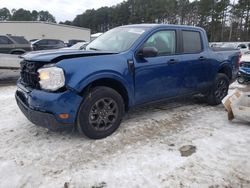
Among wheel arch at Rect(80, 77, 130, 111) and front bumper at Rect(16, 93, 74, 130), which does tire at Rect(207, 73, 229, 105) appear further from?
front bumper at Rect(16, 93, 74, 130)

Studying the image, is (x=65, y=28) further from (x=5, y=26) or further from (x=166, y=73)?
(x=166, y=73)

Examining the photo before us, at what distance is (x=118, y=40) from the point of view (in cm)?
477

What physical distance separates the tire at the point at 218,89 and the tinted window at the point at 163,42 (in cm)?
169

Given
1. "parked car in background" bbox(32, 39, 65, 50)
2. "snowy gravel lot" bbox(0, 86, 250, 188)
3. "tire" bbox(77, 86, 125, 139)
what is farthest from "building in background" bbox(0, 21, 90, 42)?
"tire" bbox(77, 86, 125, 139)

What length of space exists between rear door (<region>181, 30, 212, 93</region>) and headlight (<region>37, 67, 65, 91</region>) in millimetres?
2498

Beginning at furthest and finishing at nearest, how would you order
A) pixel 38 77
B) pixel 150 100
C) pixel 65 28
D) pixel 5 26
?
pixel 65 28 → pixel 5 26 → pixel 150 100 → pixel 38 77

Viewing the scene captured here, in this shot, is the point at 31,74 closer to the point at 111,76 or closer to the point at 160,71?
the point at 111,76

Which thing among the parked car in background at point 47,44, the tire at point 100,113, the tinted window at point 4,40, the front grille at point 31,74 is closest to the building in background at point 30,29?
the parked car in background at point 47,44

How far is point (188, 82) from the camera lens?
17.4 feet

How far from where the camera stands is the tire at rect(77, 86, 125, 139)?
149 inches

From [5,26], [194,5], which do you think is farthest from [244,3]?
[5,26]

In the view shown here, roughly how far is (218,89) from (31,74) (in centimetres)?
424

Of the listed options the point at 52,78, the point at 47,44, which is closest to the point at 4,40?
the point at 47,44

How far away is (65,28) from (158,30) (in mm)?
43775
